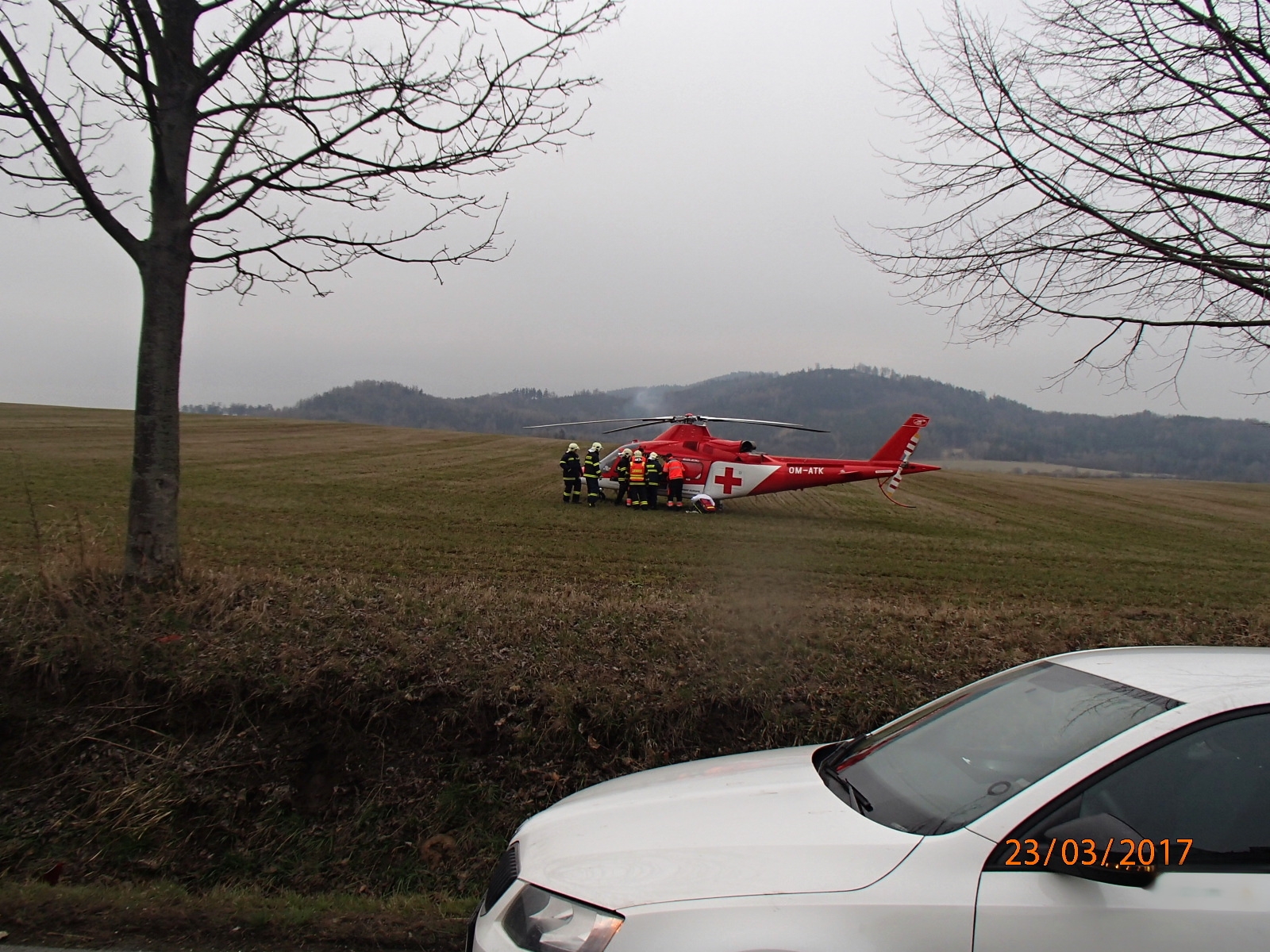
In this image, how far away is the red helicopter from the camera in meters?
21.7

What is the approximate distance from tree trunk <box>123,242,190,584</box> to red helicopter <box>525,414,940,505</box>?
14.7 meters

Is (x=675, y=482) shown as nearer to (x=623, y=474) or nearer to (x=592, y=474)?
(x=623, y=474)

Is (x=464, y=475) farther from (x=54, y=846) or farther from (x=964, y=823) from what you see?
(x=964, y=823)

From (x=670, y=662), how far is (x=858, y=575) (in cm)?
717

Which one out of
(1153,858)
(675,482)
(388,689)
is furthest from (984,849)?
(675,482)

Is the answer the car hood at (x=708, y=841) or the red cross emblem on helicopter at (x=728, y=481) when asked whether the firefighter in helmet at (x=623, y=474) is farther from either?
the car hood at (x=708, y=841)

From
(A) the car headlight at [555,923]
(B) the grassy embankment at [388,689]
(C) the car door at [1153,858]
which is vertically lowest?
(B) the grassy embankment at [388,689]

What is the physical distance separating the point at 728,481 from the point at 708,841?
19.7 m

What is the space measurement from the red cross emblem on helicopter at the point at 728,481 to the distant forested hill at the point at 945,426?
2023 centimetres

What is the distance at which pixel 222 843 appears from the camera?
509cm

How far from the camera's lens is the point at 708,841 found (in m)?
2.67

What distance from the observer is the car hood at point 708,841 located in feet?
7.98
